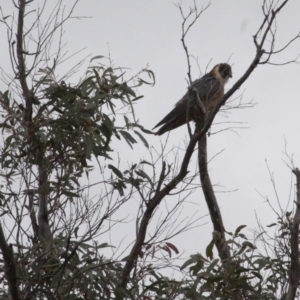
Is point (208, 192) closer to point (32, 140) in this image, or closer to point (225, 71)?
point (32, 140)

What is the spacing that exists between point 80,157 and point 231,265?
3.73ft

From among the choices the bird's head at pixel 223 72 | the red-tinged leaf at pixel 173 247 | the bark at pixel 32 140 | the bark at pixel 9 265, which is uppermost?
the bird's head at pixel 223 72

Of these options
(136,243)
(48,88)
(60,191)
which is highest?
(48,88)

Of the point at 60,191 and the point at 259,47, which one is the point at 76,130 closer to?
the point at 60,191

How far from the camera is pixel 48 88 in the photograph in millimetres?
3842

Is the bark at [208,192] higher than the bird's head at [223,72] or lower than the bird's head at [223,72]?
lower

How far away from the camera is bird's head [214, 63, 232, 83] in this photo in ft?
23.5

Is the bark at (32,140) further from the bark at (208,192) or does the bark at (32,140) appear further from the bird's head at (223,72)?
the bird's head at (223,72)

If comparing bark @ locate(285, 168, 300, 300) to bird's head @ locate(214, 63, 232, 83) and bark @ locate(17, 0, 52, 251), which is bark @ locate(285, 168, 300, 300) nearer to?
bark @ locate(17, 0, 52, 251)

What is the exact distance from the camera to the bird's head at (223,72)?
7.17m

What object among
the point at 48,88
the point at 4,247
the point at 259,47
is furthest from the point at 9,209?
the point at 259,47

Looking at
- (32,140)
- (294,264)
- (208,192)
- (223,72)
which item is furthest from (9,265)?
(223,72)

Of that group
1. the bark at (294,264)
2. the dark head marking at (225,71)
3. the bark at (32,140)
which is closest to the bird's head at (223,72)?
the dark head marking at (225,71)

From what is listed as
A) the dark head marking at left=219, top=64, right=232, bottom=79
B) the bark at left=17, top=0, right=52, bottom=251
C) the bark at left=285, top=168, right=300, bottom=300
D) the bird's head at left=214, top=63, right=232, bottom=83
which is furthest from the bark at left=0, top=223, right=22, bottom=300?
the dark head marking at left=219, top=64, right=232, bottom=79
